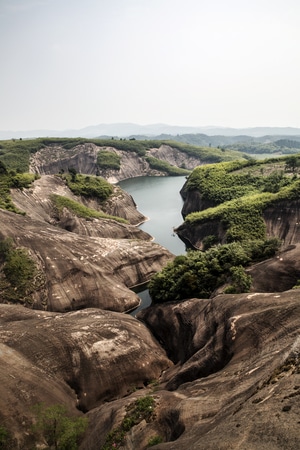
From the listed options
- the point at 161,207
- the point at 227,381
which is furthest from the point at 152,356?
the point at 161,207

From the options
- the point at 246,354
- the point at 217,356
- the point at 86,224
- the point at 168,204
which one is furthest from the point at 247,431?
the point at 168,204

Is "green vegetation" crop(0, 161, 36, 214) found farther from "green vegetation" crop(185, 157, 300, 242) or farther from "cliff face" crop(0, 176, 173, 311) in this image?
"green vegetation" crop(185, 157, 300, 242)

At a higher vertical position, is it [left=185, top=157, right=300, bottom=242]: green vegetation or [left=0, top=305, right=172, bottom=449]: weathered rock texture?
[left=185, top=157, right=300, bottom=242]: green vegetation

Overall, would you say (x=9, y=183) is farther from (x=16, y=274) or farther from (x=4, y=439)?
(x=4, y=439)

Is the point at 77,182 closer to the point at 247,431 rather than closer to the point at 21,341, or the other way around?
the point at 21,341

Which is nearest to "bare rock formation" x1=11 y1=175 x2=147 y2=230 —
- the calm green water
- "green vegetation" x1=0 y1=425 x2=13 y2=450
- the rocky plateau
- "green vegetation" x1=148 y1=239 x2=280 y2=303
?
the calm green water

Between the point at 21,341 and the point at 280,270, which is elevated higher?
the point at 280,270
